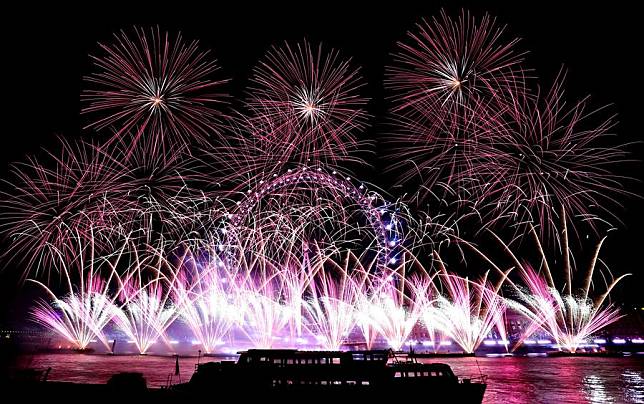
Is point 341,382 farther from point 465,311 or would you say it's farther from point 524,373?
point 465,311

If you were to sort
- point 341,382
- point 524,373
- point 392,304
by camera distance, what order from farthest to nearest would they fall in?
point 392,304 → point 524,373 → point 341,382

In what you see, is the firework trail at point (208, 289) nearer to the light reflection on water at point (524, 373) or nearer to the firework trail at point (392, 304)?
the light reflection on water at point (524, 373)

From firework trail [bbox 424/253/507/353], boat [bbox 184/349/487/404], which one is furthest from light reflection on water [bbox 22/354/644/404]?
firework trail [bbox 424/253/507/353]

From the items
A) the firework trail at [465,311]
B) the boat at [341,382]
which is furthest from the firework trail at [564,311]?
the boat at [341,382]


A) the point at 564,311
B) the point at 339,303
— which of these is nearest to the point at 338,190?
the point at 339,303

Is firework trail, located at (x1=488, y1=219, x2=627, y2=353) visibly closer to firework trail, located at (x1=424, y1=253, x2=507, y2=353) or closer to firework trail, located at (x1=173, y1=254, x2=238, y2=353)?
firework trail, located at (x1=424, y1=253, x2=507, y2=353)

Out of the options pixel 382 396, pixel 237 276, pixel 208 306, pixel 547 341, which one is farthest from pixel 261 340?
pixel 547 341

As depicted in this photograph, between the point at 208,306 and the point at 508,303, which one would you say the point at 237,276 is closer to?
the point at 208,306
